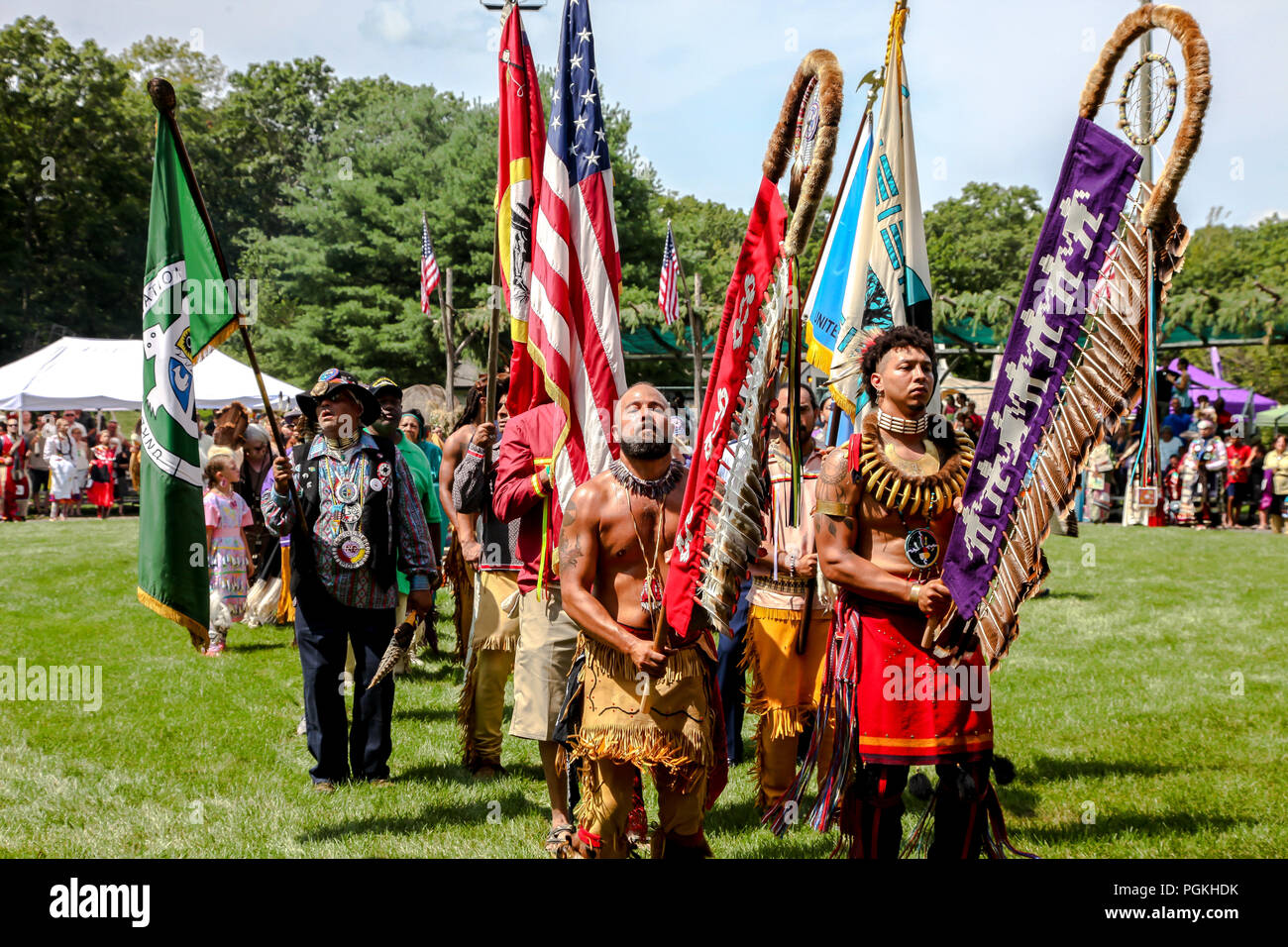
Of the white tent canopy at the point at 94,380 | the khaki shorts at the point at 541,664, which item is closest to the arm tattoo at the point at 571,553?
the khaki shorts at the point at 541,664

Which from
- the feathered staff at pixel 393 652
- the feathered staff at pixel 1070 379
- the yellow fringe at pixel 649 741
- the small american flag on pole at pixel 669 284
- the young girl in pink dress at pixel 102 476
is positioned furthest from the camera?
the young girl in pink dress at pixel 102 476

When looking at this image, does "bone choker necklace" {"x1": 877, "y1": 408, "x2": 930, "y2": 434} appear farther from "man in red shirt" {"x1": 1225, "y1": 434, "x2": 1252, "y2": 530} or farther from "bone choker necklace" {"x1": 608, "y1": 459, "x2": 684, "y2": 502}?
"man in red shirt" {"x1": 1225, "y1": 434, "x2": 1252, "y2": 530}

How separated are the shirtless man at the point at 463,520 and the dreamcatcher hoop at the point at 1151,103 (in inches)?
140

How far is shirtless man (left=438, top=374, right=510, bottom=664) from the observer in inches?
259

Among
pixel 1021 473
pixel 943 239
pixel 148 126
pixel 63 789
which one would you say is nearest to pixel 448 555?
pixel 63 789

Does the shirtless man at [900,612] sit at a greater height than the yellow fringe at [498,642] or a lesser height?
greater

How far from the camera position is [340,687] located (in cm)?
595

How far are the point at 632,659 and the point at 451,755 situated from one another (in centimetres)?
326

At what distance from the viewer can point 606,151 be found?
578 cm

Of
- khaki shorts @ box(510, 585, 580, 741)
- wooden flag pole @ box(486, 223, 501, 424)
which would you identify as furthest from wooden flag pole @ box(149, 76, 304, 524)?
khaki shorts @ box(510, 585, 580, 741)

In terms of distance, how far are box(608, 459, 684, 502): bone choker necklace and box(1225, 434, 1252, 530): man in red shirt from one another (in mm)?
20841

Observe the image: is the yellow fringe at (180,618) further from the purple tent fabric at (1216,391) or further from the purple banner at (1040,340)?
the purple tent fabric at (1216,391)

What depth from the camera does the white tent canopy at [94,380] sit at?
22875 millimetres

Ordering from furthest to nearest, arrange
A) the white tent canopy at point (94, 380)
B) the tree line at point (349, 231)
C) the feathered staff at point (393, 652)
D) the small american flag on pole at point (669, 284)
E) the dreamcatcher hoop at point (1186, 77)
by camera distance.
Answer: the tree line at point (349, 231)
the white tent canopy at point (94, 380)
the small american flag on pole at point (669, 284)
the feathered staff at point (393, 652)
the dreamcatcher hoop at point (1186, 77)
